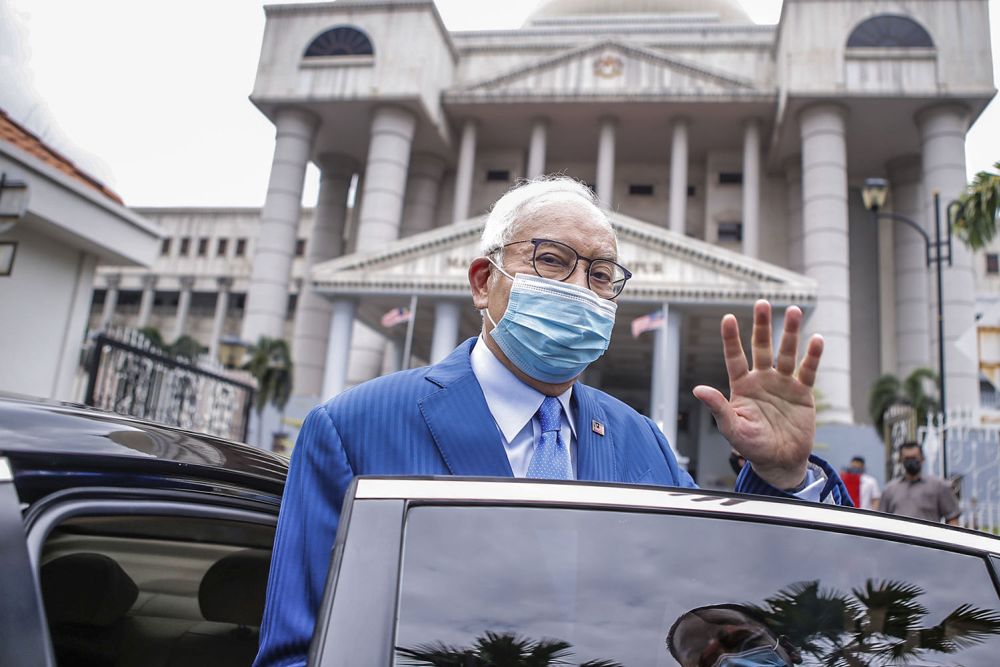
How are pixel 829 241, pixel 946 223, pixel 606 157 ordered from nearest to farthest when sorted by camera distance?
1. pixel 946 223
2. pixel 829 241
3. pixel 606 157

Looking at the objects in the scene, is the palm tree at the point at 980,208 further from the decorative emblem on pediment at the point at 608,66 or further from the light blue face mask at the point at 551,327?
the decorative emblem on pediment at the point at 608,66

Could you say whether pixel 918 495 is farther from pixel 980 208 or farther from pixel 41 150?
pixel 41 150

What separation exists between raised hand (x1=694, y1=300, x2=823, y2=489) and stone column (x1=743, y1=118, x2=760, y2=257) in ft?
96.4

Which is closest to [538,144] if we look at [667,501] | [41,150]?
[41,150]

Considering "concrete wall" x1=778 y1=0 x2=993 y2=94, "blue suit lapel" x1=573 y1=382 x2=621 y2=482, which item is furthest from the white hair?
"concrete wall" x1=778 y1=0 x2=993 y2=94

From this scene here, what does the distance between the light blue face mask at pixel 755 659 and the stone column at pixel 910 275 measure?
32769 millimetres

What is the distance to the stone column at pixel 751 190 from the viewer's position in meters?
30.2

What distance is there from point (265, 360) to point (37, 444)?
83.0ft

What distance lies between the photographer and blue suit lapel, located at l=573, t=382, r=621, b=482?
2.00 metres

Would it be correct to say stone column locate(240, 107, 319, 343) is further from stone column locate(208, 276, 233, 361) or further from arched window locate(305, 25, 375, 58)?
stone column locate(208, 276, 233, 361)

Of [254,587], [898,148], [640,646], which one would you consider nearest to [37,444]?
[254,587]

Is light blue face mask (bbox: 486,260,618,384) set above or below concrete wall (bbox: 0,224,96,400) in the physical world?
below

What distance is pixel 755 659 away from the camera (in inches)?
48.8

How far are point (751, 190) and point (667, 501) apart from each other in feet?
104
